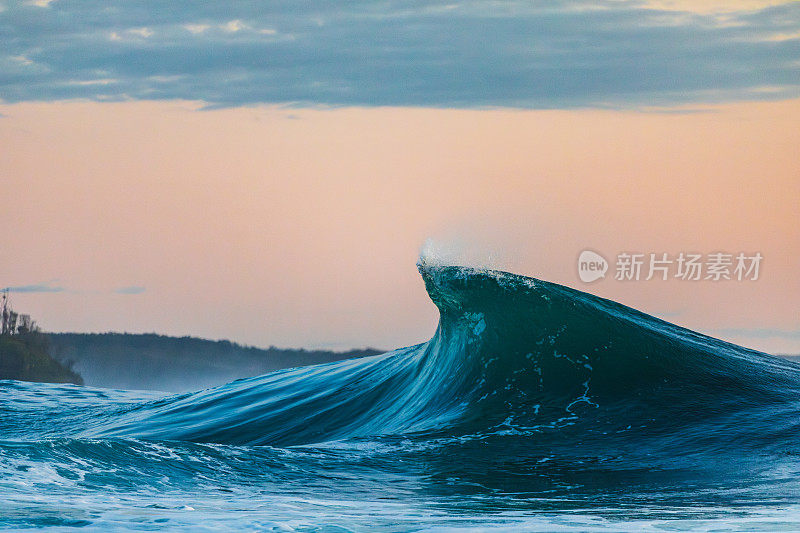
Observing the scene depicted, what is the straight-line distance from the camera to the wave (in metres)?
9.98

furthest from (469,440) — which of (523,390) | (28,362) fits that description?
(28,362)

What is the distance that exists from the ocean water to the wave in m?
0.03

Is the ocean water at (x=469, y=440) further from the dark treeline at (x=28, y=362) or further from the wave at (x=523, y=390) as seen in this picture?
the dark treeline at (x=28, y=362)

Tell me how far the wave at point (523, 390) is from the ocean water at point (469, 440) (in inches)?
1.3

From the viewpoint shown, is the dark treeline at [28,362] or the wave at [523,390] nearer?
the wave at [523,390]

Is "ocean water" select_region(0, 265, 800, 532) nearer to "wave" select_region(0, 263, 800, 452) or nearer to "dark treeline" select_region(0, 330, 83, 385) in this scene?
"wave" select_region(0, 263, 800, 452)

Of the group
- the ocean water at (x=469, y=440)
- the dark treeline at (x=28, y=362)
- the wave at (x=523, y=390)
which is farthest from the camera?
the dark treeline at (x=28, y=362)

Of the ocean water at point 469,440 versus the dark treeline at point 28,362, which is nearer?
the ocean water at point 469,440

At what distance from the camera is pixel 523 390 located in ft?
37.1

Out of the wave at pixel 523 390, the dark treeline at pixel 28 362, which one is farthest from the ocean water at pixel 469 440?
the dark treeline at pixel 28 362

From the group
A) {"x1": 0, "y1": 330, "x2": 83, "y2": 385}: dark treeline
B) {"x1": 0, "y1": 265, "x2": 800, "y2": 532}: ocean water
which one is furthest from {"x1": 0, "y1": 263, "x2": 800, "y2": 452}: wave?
{"x1": 0, "y1": 330, "x2": 83, "y2": 385}: dark treeline

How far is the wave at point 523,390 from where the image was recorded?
9.98 metres

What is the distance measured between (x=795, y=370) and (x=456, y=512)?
839cm

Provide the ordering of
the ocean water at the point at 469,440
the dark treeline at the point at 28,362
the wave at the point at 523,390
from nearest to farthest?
the ocean water at the point at 469,440
the wave at the point at 523,390
the dark treeline at the point at 28,362
